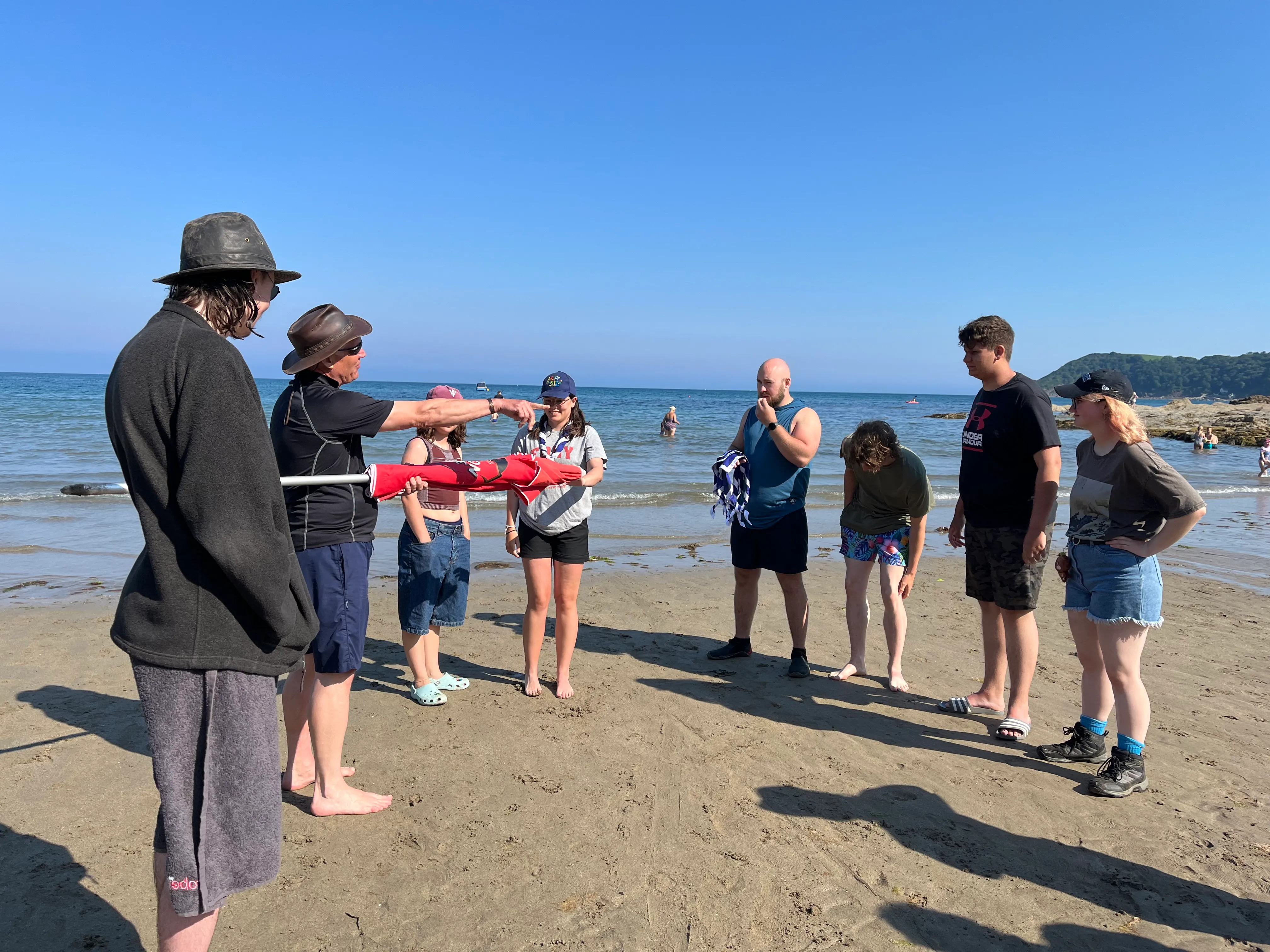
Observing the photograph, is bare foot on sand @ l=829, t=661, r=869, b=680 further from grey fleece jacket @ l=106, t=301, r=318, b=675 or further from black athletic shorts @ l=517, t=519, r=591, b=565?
grey fleece jacket @ l=106, t=301, r=318, b=675

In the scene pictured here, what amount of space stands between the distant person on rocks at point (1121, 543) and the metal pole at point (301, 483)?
3.38m

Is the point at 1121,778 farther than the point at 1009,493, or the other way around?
the point at 1009,493

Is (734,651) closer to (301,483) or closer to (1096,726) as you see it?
(1096,726)

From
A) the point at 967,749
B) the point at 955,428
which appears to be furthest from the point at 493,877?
the point at 955,428

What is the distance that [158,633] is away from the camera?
1.93 metres

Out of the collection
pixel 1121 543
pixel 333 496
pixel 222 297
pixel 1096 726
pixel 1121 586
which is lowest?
pixel 1096 726

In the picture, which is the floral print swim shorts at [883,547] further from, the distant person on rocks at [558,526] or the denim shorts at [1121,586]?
the distant person on rocks at [558,526]

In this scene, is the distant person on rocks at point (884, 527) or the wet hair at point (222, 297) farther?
the distant person on rocks at point (884, 527)

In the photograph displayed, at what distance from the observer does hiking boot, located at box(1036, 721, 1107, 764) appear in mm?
4289

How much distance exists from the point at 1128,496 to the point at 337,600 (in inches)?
152

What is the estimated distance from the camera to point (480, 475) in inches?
143

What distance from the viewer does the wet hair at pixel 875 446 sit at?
5234 millimetres

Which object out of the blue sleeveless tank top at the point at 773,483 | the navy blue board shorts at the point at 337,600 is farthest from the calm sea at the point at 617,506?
the navy blue board shorts at the point at 337,600

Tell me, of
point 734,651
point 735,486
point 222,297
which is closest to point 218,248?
point 222,297
